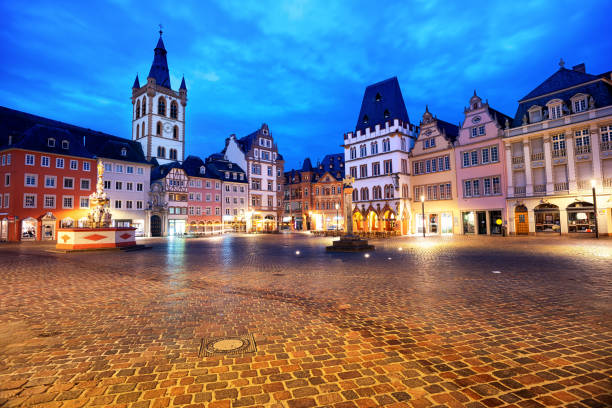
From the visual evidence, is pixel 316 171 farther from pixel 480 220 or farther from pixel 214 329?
pixel 214 329

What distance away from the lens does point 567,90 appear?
3209 centimetres

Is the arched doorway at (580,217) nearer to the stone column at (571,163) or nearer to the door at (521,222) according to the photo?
the stone column at (571,163)

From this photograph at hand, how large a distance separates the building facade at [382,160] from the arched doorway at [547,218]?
47.9 ft

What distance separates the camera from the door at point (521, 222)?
33.8 meters

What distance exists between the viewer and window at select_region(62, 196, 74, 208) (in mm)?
40594

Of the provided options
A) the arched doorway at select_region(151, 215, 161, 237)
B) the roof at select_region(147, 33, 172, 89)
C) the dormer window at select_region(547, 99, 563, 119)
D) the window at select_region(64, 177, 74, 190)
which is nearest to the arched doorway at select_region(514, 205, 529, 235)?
the dormer window at select_region(547, 99, 563, 119)

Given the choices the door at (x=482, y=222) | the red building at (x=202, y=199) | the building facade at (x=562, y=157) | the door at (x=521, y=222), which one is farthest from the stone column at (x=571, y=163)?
the red building at (x=202, y=199)

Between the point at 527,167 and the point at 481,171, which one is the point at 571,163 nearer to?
the point at 527,167

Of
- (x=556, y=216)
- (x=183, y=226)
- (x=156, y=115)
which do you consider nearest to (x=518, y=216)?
(x=556, y=216)

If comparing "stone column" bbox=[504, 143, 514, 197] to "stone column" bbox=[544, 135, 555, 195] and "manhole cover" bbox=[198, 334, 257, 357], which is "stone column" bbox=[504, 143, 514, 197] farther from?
"manhole cover" bbox=[198, 334, 257, 357]

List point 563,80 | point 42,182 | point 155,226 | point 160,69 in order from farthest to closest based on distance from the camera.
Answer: point 160,69
point 155,226
point 42,182
point 563,80

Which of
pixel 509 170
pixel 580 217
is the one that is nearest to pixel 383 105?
pixel 509 170

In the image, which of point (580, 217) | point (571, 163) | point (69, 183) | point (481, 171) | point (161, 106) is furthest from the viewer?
point (161, 106)

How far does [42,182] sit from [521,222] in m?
54.8
